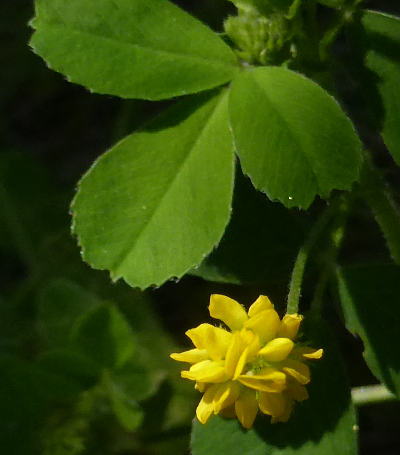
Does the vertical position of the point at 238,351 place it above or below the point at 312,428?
above

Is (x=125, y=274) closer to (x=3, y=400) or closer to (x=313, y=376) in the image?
(x=313, y=376)

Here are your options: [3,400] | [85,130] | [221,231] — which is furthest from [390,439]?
[85,130]

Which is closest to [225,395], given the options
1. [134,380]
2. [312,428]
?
[312,428]

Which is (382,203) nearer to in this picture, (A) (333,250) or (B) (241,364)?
(A) (333,250)

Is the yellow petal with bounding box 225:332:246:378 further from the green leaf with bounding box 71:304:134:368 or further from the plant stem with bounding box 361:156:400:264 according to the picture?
the green leaf with bounding box 71:304:134:368

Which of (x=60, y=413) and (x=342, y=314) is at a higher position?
(x=342, y=314)

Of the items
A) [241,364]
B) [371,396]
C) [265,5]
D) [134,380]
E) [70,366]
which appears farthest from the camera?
[134,380]

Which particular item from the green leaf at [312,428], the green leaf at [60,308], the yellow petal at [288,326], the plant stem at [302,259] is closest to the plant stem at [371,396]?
the green leaf at [312,428]
